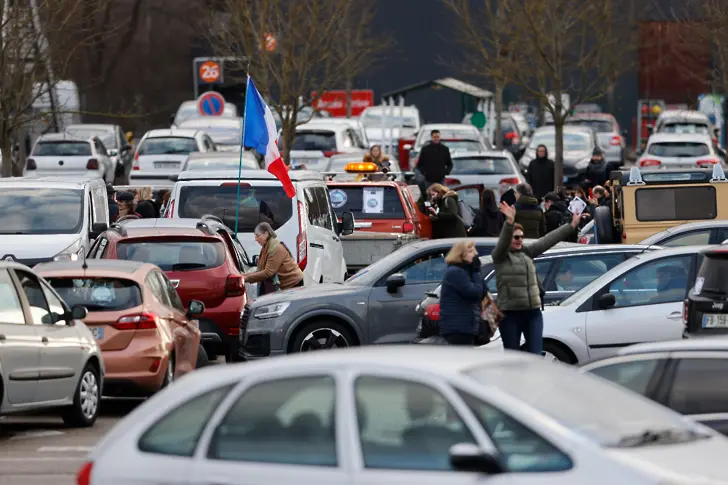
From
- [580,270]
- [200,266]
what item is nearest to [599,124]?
[580,270]

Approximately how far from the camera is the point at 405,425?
645 cm

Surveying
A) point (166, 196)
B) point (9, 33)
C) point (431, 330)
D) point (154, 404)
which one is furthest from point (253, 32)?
point (154, 404)

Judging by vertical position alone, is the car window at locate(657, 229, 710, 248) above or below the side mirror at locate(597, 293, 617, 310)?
above

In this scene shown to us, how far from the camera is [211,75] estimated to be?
156ft

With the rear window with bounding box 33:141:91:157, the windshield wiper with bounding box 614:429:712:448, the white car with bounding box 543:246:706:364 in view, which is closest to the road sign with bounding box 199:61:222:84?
the rear window with bounding box 33:141:91:157

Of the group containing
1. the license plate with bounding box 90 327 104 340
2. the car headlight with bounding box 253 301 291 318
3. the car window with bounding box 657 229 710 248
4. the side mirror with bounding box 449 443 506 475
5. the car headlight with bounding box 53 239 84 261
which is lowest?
the car headlight with bounding box 253 301 291 318

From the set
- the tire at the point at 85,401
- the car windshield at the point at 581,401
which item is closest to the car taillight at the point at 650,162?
the tire at the point at 85,401

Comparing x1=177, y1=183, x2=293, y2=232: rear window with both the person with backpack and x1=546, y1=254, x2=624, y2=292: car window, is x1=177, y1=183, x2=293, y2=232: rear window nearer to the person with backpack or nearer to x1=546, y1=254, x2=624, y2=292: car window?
x1=546, y1=254, x2=624, y2=292: car window

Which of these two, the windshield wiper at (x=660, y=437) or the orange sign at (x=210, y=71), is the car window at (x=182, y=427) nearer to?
the windshield wiper at (x=660, y=437)

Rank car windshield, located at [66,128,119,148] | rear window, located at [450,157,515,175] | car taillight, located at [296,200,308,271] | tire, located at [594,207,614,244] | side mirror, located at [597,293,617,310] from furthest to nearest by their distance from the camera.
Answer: car windshield, located at [66,128,119,148] < rear window, located at [450,157,515,175] < tire, located at [594,207,614,244] < car taillight, located at [296,200,308,271] < side mirror, located at [597,293,617,310]

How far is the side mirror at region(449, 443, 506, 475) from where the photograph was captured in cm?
613

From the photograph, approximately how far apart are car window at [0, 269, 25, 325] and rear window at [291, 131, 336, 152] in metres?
24.3

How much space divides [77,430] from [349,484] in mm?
6946

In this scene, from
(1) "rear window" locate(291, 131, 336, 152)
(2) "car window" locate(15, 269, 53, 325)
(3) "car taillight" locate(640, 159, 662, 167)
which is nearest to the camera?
(2) "car window" locate(15, 269, 53, 325)
